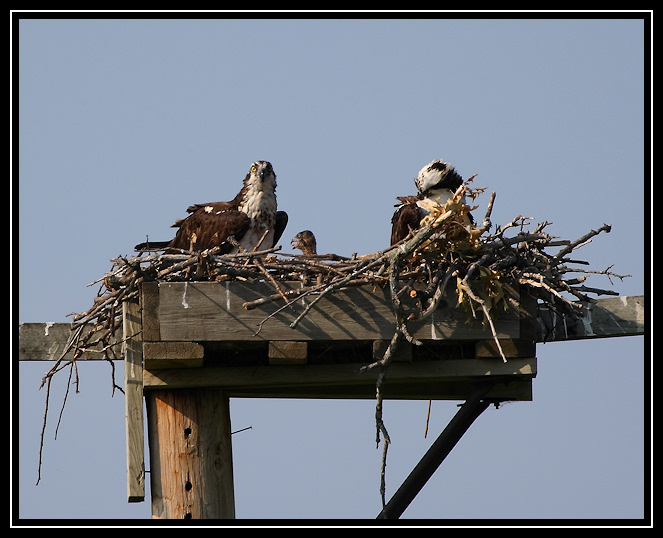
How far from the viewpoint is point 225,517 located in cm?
552

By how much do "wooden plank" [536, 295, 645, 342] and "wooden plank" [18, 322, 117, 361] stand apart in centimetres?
259

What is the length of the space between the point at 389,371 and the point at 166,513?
1345 millimetres

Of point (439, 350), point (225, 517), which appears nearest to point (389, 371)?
point (439, 350)

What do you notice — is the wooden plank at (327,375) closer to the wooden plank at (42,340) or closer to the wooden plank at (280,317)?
the wooden plank at (280,317)

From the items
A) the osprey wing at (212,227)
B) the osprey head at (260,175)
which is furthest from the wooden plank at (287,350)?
the osprey head at (260,175)

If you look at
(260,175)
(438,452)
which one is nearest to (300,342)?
(438,452)

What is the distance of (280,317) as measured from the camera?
5.54 meters

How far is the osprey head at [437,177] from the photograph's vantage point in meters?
8.31

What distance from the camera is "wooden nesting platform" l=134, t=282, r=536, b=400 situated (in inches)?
215

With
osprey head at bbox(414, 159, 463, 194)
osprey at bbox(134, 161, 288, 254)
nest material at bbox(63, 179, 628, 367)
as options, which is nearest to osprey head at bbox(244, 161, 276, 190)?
osprey at bbox(134, 161, 288, 254)

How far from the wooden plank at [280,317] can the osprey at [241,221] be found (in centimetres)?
209

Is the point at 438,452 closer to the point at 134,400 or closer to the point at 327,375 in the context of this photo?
the point at 327,375

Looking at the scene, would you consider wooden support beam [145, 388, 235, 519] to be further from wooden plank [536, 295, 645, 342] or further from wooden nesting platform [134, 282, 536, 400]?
wooden plank [536, 295, 645, 342]

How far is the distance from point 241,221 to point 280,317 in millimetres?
2325
